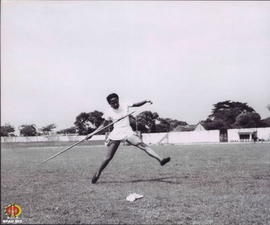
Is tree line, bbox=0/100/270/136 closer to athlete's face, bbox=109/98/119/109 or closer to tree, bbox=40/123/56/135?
tree, bbox=40/123/56/135

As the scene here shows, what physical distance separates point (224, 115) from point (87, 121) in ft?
4.34

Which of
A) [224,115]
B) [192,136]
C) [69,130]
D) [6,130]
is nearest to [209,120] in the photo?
[224,115]

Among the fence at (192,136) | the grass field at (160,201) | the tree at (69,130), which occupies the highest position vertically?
the tree at (69,130)

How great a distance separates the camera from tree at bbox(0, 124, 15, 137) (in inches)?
205

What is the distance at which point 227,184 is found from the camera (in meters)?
7.45

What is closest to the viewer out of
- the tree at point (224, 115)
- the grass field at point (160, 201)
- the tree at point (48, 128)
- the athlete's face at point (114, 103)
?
the athlete's face at point (114, 103)

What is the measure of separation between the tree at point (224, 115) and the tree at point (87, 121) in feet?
3.50

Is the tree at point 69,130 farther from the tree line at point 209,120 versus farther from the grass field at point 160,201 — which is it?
the grass field at point 160,201

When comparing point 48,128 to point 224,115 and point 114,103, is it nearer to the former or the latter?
point 114,103

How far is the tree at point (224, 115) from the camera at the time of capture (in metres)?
3.44

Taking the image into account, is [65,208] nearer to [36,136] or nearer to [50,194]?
[50,194]

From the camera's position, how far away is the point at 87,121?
3.32 metres

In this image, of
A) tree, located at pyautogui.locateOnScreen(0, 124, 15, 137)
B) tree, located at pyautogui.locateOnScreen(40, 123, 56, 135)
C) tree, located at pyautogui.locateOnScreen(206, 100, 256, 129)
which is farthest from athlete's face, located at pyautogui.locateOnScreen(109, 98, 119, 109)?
tree, located at pyautogui.locateOnScreen(0, 124, 15, 137)

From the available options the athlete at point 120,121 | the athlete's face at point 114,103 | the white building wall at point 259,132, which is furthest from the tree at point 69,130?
the white building wall at point 259,132
